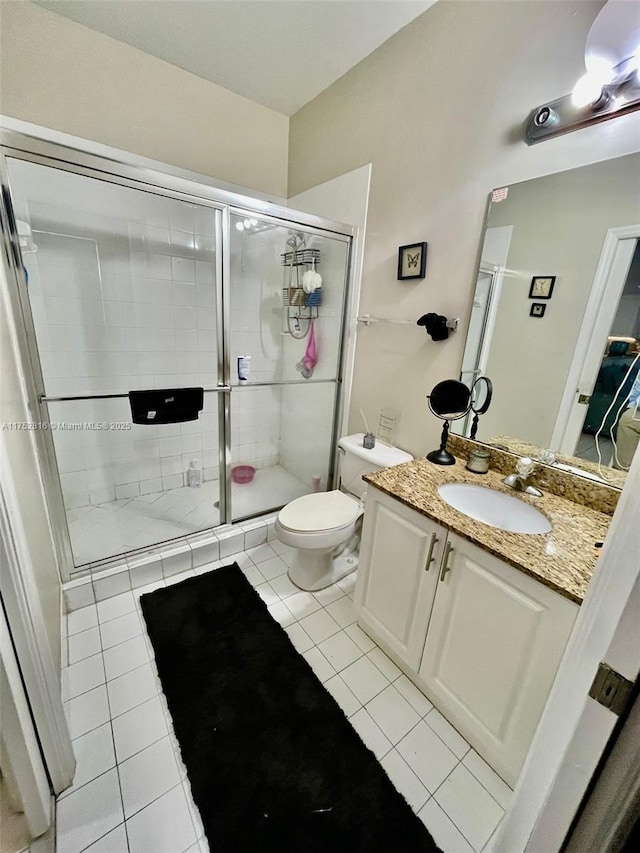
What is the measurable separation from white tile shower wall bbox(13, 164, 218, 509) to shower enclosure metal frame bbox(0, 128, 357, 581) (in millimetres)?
198

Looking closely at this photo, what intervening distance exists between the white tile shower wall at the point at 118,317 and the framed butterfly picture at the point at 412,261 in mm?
1047

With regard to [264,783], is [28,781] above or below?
above

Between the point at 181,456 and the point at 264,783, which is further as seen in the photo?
the point at 181,456

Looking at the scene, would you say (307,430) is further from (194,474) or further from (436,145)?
(436,145)

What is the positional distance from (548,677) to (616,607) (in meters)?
0.60

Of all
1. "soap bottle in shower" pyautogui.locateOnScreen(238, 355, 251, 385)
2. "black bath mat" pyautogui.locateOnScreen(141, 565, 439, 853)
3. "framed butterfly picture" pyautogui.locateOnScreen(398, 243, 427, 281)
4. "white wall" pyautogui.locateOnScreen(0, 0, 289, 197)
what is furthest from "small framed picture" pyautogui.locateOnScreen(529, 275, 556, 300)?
"white wall" pyautogui.locateOnScreen(0, 0, 289, 197)

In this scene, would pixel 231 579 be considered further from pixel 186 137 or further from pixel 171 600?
pixel 186 137

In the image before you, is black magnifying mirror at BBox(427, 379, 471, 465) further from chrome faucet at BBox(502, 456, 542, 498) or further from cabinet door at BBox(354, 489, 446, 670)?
cabinet door at BBox(354, 489, 446, 670)

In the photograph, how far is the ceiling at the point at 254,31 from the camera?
4.96 feet

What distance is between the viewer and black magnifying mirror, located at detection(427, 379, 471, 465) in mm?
1563

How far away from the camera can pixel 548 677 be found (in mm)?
911

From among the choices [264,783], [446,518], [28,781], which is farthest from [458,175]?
[28,781]

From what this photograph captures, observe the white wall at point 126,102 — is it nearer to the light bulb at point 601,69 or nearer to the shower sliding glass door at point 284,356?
the shower sliding glass door at point 284,356

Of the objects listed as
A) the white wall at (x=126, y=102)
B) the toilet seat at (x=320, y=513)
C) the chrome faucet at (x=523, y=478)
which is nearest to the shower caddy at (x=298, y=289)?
the white wall at (x=126, y=102)
